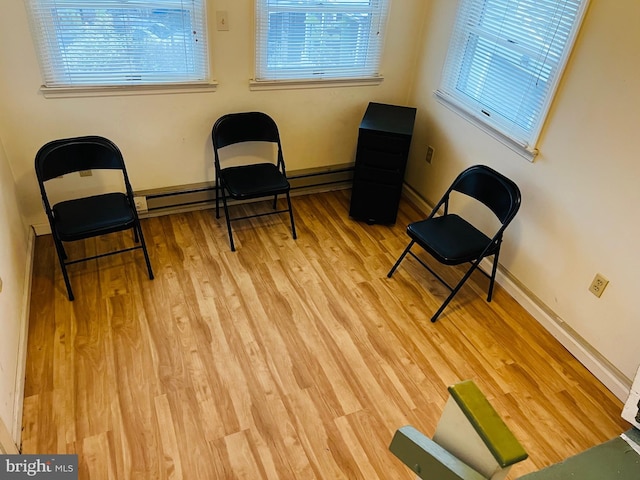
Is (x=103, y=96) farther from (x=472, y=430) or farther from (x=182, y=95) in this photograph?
(x=472, y=430)

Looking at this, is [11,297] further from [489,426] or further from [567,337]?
[567,337]

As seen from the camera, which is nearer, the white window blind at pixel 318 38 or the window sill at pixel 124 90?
the window sill at pixel 124 90

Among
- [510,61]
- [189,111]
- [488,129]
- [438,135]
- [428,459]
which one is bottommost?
[438,135]

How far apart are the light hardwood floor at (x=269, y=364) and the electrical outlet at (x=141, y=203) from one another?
15 cm

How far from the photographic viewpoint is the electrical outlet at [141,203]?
10.1 feet

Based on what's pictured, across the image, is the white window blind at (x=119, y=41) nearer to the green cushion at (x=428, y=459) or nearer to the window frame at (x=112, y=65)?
the window frame at (x=112, y=65)

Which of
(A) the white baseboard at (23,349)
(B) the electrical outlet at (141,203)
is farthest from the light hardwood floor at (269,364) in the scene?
(B) the electrical outlet at (141,203)

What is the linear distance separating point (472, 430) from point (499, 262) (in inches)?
96.9

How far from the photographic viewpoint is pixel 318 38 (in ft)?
9.87

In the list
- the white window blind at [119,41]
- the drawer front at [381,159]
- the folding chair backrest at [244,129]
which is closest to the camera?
the white window blind at [119,41]

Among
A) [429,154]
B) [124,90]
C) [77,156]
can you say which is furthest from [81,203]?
[429,154]

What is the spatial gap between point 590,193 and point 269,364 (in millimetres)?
1811

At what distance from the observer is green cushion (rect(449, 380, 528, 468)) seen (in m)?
0.63

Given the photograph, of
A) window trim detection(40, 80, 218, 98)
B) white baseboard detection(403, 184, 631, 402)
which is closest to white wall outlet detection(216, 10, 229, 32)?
window trim detection(40, 80, 218, 98)
